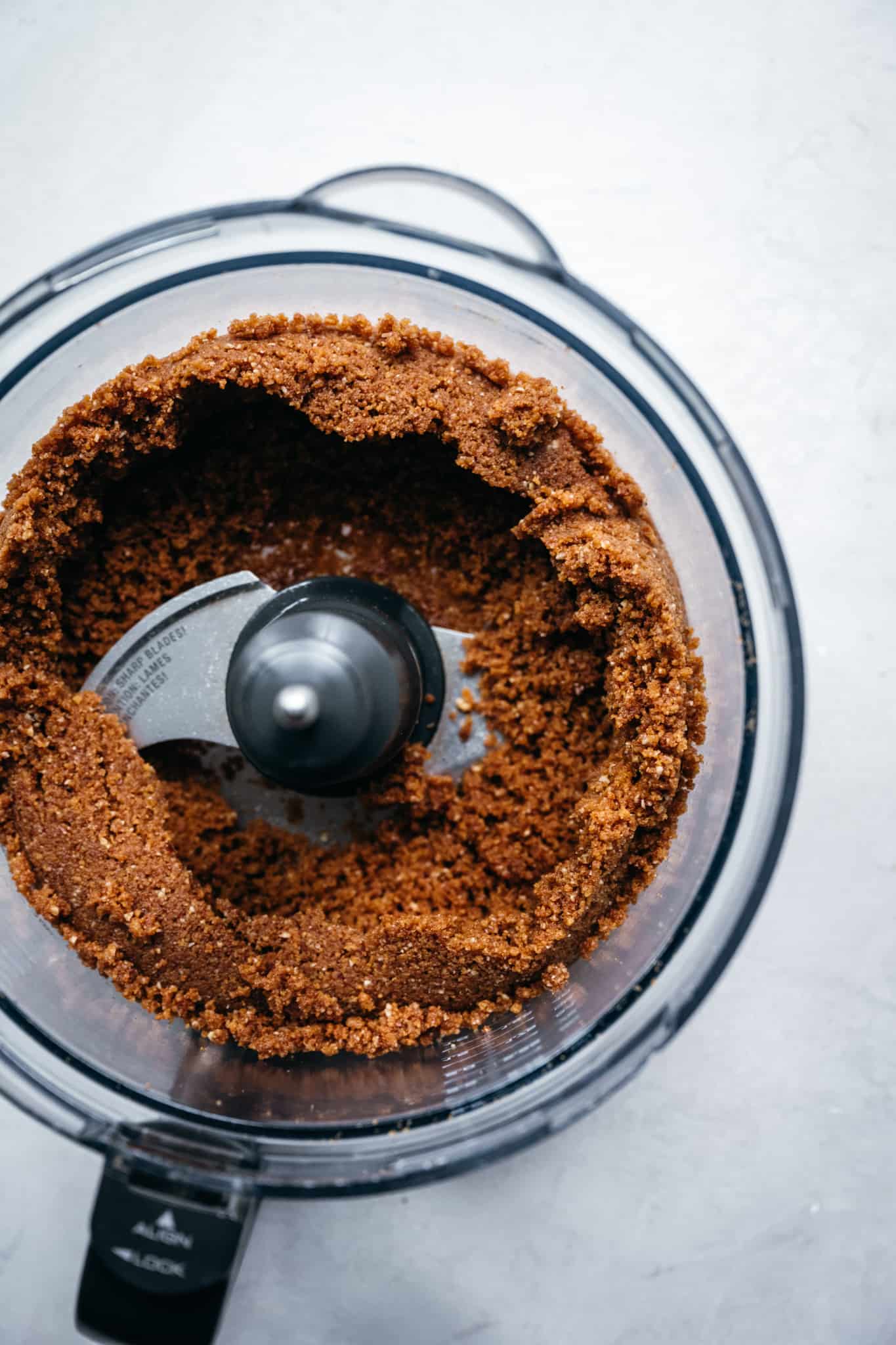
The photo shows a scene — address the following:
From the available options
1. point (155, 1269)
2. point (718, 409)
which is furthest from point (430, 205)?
point (155, 1269)

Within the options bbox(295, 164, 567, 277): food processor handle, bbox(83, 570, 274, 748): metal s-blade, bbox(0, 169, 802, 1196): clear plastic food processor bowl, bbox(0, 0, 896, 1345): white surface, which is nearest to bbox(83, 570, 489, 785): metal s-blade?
bbox(83, 570, 274, 748): metal s-blade

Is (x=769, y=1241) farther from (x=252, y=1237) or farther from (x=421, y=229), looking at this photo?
(x=421, y=229)

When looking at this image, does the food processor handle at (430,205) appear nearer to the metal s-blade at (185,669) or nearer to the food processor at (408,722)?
the food processor at (408,722)

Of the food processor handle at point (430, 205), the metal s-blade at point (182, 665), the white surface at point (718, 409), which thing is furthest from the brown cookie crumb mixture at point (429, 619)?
the white surface at point (718, 409)

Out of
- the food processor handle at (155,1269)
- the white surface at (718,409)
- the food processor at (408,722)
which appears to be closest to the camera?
the food processor handle at (155,1269)

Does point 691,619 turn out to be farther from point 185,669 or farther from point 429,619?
point 185,669

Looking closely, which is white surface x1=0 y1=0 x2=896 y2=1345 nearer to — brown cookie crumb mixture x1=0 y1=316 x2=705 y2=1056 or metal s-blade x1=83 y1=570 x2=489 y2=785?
brown cookie crumb mixture x1=0 y1=316 x2=705 y2=1056
